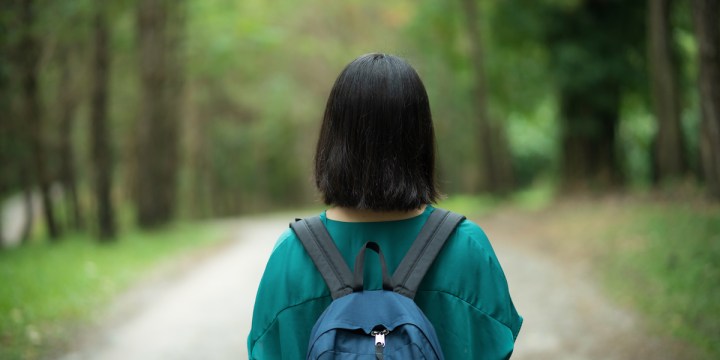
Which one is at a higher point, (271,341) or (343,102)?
(343,102)

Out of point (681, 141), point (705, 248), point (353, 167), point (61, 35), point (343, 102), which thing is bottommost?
point (705, 248)

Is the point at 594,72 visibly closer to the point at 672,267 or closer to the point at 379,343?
the point at 672,267

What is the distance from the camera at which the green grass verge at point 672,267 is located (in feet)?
24.1

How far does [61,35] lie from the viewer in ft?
53.4

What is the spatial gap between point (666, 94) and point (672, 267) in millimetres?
5620

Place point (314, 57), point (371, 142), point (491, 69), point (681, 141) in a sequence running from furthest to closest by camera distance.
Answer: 1. point (314, 57)
2. point (491, 69)
3. point (681, 141)
4. point (371, 142)

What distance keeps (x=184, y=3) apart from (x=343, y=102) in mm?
20267

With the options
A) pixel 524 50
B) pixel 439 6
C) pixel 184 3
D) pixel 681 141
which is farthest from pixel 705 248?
pixel 184 3

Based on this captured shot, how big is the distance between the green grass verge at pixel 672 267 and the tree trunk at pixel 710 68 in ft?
3.45

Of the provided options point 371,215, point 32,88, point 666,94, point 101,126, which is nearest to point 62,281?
point 32,88

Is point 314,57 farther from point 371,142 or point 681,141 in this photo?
point 371,142

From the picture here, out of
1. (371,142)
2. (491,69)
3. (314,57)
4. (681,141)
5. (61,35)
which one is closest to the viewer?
(371,142)

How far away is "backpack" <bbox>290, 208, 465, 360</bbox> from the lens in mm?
1985

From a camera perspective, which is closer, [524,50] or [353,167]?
[353,167]
